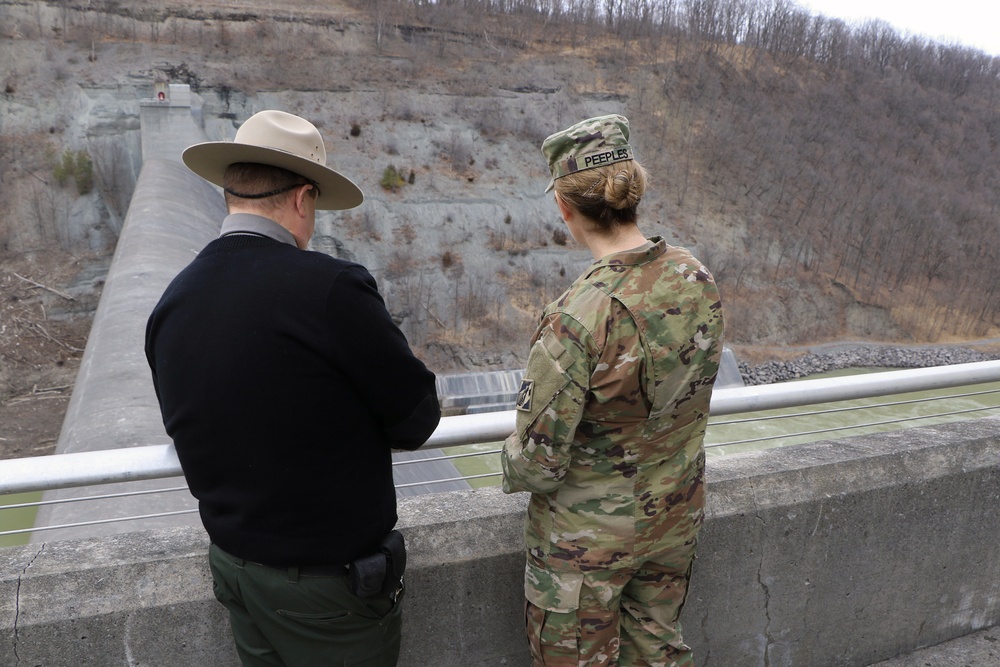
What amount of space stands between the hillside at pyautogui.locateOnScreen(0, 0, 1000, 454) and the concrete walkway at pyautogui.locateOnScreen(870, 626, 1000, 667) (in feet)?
63.8

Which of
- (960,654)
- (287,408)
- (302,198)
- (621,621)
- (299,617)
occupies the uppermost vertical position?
(302,198)

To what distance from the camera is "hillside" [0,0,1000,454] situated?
26203 millimetres

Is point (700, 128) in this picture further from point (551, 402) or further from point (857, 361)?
point (551, 402)

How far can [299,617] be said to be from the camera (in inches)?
65.4

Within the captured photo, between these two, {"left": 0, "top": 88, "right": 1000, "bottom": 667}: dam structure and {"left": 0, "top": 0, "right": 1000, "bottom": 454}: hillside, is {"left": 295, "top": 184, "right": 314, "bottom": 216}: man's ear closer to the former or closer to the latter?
{"left": 0, "top": 88, "right": 1000, "bottom": 667}: dam structure

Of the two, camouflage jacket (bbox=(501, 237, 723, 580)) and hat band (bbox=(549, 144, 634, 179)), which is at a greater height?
hat band (bbox=(549, 144, 634, 179))

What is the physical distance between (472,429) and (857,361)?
2979cm

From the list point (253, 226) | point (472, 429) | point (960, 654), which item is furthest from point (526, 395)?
point (960, 654)

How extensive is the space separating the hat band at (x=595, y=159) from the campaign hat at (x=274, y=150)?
1.73ft

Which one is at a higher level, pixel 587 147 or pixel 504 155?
pixel 587 147

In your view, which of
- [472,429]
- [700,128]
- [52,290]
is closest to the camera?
[472,429]

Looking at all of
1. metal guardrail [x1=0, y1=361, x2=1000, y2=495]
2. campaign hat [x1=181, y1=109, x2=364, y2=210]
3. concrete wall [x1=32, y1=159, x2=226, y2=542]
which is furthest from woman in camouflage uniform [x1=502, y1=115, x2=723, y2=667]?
concrete wall [x1=32, y1=159, x2=226, y2=542]

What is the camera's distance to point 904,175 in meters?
41.2

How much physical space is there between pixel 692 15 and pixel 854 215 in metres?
20.0
